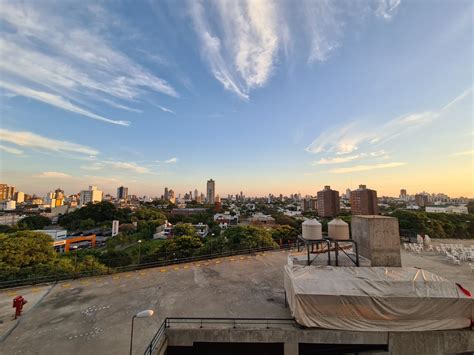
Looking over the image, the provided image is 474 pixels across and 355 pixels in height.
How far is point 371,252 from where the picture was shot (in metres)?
10.5

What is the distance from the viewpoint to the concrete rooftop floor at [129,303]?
7.75m

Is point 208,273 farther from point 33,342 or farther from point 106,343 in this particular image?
point 33,342

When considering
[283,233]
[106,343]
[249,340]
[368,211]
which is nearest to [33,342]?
[106,343]

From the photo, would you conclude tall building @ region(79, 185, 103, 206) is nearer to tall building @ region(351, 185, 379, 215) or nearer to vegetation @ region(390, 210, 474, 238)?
tall building @ region(351, 185, 379, 215)

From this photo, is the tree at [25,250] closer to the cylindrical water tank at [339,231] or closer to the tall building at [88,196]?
the cylindrical water tank at [339,231]

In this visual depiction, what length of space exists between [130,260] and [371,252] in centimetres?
2490

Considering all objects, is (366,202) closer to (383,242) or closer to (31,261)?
(383,242)

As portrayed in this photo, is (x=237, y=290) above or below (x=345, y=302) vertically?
below

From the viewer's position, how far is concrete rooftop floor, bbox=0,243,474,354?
775 cm

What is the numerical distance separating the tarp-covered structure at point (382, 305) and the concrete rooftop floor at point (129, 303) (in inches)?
80.7

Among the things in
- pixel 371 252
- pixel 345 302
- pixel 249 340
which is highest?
pixel 371 252

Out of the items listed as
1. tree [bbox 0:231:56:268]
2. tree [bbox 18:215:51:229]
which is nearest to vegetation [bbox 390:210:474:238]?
tree [bbox 0:231:56:268]

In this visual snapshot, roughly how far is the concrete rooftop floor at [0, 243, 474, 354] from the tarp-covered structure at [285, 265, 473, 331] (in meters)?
2.05

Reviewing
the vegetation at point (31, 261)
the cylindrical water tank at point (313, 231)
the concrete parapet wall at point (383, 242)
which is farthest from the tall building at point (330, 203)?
the vegetation at point (31, 261)
